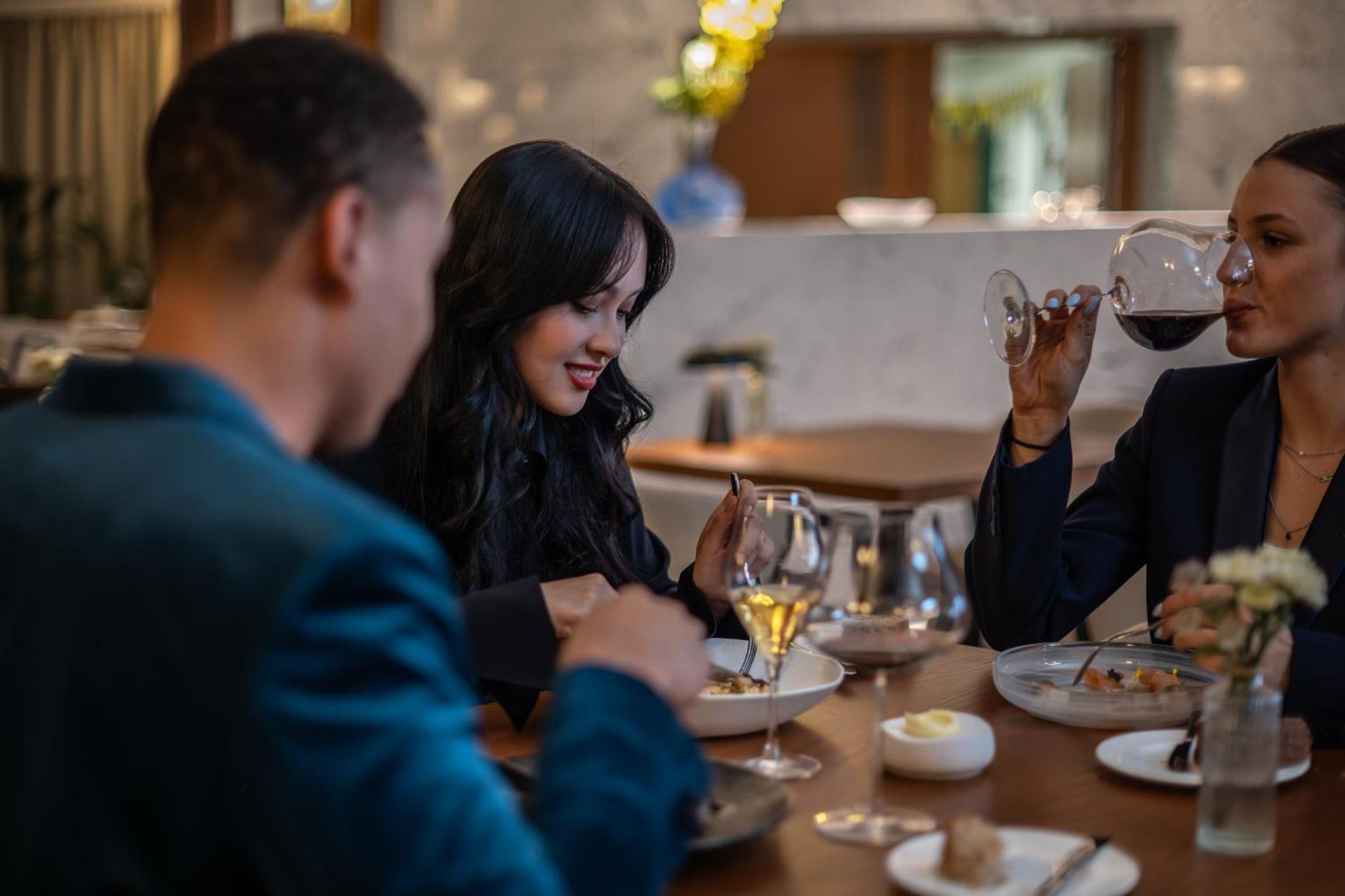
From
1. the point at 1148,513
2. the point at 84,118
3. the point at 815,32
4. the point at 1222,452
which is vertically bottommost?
the point at 1148,513

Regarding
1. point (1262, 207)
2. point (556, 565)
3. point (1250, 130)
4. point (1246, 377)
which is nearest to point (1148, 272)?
point (1262, 207)

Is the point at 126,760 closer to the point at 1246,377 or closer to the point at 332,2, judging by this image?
the point at 1246,377

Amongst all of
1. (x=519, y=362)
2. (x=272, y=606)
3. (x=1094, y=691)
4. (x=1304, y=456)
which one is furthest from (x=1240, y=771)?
(x=519, y=362)

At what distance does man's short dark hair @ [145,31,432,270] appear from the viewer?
83 cm

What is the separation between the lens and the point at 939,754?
1308 mm

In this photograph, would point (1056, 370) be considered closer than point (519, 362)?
Yes

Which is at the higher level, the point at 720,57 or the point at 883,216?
the point at 720,57

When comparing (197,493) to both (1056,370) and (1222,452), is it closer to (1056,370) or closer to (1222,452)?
(1056,370)

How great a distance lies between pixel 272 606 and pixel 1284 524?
1.53 metres

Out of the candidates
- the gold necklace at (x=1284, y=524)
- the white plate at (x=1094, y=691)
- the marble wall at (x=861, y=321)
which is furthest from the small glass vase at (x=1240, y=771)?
the marble wall at (x=861, y=321)

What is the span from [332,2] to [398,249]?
5631 mm

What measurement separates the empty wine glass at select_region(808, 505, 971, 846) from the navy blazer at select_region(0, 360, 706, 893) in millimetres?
410

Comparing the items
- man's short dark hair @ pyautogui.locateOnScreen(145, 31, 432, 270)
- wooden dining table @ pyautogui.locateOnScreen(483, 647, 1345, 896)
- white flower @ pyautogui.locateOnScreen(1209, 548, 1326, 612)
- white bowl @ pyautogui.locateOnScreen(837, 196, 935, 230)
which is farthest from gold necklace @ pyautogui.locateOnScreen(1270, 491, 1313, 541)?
white bowl @ pyautogui.locateOnScreen(837, 196, 935, 230)

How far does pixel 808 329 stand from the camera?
570 cm
